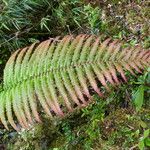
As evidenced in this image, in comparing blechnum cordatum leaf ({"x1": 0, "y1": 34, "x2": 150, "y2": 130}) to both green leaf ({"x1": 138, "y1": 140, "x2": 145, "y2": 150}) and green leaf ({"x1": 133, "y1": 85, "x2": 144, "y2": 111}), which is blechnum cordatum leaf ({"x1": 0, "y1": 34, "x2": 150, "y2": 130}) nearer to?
green leaf ({"x1": 133, "y1": 85, "x2": 144, "y2": 111})

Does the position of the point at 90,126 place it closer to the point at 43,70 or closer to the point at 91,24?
the point at 43,70

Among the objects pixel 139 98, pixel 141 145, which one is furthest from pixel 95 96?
pixel 141 145

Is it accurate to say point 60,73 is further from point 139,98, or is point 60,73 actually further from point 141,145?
point 141,145

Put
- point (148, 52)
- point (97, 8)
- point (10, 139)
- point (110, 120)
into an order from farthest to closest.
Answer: point (97, 8)
point (10, 139)
point (110, 120)
point (148, 52)

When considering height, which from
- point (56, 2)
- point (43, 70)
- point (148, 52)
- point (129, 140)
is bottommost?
point (129, 140)

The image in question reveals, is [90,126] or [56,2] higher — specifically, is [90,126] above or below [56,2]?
below

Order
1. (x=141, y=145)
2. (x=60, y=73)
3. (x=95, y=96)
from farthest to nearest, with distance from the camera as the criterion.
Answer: (x=95, y=96) → (x=60, y=73) → (x=141, y=145)

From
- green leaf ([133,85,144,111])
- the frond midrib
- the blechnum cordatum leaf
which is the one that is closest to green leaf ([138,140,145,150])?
green leaf ([133,85,144,111])

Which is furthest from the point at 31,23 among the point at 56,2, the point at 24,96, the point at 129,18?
the point at 24,96
